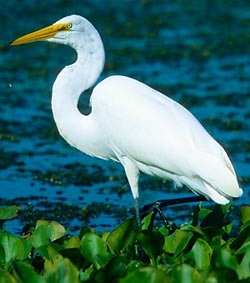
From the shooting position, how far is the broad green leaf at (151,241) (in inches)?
194

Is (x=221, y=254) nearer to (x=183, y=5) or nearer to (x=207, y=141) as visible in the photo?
(x=207, y=141)

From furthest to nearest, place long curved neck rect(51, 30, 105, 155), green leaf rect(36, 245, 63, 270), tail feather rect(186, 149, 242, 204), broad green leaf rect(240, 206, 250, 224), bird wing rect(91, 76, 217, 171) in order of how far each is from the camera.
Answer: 1. long curved neck rect(51, 30, 105, 155)
2. bird wing rect(91, 76, 217, 171)
3. broad green leaf rect(240, 206, 250, 224)
4. tail feather rect(186, 149, 242, 204)
5. green leaf rect(36, 245, 63, 270)

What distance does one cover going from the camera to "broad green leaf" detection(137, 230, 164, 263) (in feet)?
16.2

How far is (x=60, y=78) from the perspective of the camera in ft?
20.1

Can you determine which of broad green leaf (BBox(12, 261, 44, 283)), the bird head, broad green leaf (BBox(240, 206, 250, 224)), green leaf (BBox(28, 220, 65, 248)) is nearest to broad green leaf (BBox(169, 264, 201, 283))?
broad green leaf (BBox(12, 261, 44, 283))

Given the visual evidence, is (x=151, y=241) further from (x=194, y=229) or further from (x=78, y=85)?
(x=78, y=85)

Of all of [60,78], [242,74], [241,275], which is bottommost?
[242,74]

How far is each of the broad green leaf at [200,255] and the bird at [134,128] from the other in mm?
625

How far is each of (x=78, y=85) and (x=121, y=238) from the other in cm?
139

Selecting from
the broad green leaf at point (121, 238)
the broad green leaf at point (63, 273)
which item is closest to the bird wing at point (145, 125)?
the broad green leaf at point (121, 238)

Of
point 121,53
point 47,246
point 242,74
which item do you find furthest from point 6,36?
point 47,246

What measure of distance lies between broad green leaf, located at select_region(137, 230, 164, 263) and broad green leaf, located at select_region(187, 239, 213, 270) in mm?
210

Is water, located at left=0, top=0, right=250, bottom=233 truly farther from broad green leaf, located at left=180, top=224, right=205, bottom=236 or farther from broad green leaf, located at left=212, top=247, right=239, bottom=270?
broad green leaf, located at left=212, top=247, right=239, bottom=270

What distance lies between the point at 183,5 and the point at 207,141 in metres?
8.82
